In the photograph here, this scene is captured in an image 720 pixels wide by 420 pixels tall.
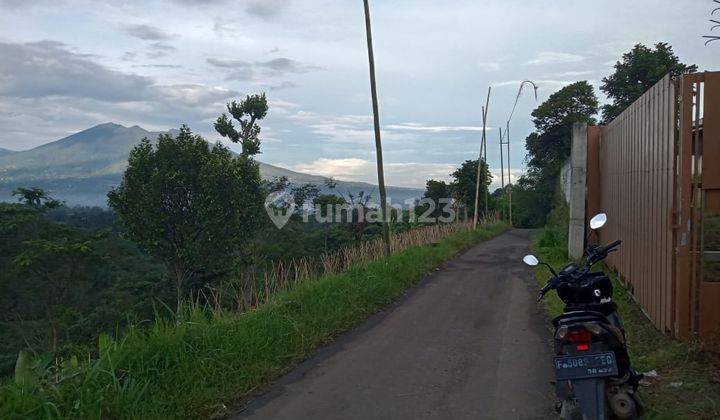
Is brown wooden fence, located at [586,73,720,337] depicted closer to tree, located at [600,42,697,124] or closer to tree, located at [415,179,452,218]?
tree, located at [600,42,697,124]

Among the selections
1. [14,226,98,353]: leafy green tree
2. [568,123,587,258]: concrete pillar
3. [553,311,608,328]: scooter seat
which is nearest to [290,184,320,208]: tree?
[14,226,98,353]: leafy green tree

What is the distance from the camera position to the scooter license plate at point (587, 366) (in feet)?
12.4

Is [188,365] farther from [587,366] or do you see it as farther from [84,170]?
[84,170]

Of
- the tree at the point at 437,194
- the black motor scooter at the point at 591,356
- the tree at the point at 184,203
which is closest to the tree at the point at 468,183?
the tree at the point at 437,194

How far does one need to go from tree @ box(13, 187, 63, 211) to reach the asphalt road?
923 inches

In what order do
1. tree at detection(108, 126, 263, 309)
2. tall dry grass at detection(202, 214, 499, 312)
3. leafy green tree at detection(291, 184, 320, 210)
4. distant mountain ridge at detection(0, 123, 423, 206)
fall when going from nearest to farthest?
tall dry grass at detection(202, 214, 499, 312)
tree at detection(108, 126, 263, 309)
leafy green tree at detection(291, 184, 320, 210)
distant mountain ridge at detection(0, 123, 423, 206)

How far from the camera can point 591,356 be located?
12.6 ft

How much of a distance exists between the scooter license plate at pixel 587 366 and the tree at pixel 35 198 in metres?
28.0

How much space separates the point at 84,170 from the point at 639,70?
72942 millimetres

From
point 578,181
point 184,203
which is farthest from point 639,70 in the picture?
point 184,203

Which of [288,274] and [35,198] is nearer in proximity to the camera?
[288,274]

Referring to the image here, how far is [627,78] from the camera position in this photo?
24141mm

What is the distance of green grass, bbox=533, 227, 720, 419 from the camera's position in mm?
4297

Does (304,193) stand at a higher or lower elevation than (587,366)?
higher
